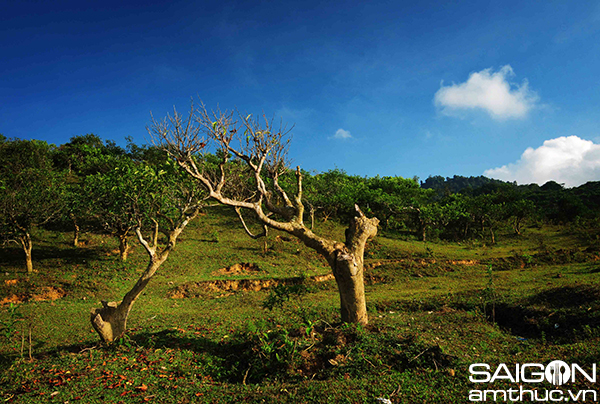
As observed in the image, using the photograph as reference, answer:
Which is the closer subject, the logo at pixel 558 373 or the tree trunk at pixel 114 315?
the logo at pixel 558 373

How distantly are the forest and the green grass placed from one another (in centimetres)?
5

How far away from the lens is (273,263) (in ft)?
75.3

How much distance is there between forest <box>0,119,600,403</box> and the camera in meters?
5.77

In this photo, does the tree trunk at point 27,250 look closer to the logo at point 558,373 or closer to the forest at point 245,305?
the forest at point 245,305

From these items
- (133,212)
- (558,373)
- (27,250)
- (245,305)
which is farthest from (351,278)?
(27,250)

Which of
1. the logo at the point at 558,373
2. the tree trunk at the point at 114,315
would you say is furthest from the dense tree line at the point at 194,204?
the logo at the point at 558,373

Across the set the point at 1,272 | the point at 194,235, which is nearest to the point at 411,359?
the point at 1,272

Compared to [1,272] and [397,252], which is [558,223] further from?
[1,272]

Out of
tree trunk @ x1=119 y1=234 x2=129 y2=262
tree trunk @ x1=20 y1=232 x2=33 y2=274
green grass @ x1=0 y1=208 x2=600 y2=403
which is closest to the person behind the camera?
green grass @ x1=0 y1=208 x2=600 y2=403

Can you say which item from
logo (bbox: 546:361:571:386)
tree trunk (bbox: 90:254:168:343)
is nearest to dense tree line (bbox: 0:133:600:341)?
tree trunk (bbox: 90:254:168:343)

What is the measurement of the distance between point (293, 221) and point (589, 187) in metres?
86.4

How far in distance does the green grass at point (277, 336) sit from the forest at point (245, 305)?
5 centimetres

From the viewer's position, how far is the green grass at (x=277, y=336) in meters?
5.39

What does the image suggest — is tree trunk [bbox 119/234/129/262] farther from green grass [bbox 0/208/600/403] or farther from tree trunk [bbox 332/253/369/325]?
tree trunk [bbox 332/253/369/325]
